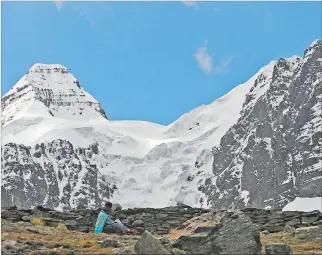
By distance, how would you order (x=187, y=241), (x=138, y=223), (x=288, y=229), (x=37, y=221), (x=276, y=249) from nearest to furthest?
1. (x=276, y=249)
2. (x=187, y=241)
3. (x=288, y=229)
4. (x=37, y=221)
5. (x=138, y=223)

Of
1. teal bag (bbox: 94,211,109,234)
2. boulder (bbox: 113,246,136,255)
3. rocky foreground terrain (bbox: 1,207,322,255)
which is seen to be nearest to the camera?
rocky foreground terrain (bbox: 1,207,322,255)

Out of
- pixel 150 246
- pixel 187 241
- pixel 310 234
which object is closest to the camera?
pixel 150 246

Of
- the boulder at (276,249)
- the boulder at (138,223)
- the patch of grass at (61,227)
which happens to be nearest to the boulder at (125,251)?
the boulder at (276,249)

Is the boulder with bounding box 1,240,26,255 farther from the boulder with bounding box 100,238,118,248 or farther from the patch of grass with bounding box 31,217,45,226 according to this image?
the patch of grass with bounding box 31,217,45,226

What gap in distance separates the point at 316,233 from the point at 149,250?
8.12 m

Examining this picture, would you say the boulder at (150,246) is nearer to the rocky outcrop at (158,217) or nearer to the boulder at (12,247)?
the boulder at (12,247)

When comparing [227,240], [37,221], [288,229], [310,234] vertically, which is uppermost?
[37,221]

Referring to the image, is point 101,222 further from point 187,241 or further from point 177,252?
point 177,252

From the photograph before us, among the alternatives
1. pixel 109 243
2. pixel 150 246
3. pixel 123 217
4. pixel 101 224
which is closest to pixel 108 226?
pixel 101 224

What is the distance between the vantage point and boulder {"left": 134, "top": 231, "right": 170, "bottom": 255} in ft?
60.4

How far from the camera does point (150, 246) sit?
18.6 meters

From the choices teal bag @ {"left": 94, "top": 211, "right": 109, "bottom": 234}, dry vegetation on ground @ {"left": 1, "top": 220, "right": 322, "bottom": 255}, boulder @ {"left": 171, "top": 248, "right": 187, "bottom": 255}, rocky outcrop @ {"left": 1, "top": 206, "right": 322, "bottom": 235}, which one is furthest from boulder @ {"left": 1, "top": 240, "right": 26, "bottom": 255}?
rocky outcrop @ {"left": 1, "top": 206, "right": 322, "bottom": 235}

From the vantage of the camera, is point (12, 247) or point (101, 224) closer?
point (12, 247)

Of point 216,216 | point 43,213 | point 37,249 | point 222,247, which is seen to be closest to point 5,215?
point 43,213
